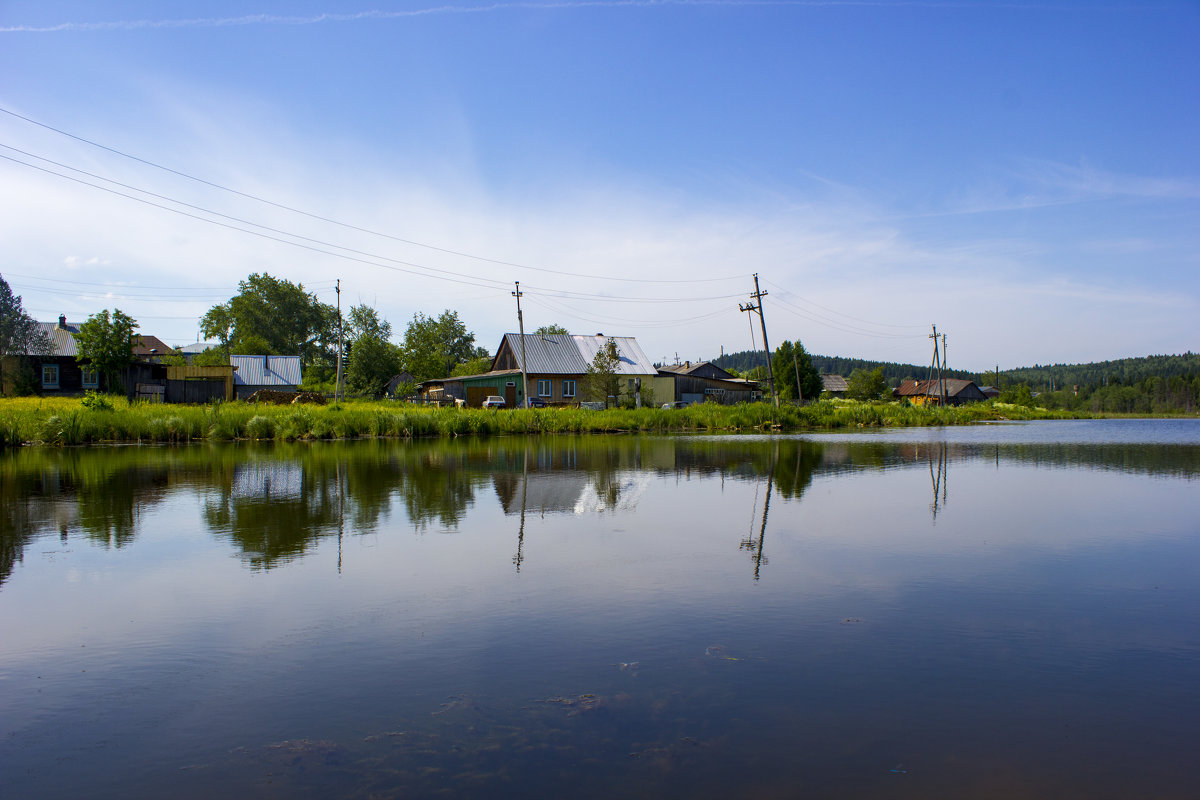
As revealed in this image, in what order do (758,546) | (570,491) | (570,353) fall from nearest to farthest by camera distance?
1. (758,546)
2. (570,491)
3. (570,353)

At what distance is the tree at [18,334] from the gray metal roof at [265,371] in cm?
1248

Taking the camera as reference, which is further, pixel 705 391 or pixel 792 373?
pixel 792 373

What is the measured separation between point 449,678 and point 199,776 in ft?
5.45

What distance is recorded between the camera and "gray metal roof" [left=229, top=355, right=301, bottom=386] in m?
57.3

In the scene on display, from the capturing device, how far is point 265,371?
192ft

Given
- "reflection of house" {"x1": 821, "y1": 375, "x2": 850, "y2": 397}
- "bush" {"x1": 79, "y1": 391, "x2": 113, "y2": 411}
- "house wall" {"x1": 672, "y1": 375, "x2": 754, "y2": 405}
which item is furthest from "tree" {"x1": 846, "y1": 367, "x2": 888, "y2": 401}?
"bush" {"x1": 79, "y1": 391, "x2": 113, "y2": 411}

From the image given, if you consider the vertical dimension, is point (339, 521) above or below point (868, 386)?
below

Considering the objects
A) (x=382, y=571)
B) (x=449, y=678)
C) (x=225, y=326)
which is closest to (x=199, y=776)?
(x=449, y=678)

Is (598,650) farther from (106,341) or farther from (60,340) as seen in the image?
(60,340)

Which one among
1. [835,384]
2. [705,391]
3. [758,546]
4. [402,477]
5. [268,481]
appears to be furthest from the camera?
[835,384]

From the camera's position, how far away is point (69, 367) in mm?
47094

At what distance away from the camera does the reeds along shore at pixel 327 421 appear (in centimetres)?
2794

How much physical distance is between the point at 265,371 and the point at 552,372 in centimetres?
2384

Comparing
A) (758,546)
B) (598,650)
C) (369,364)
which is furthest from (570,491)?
(369,364)
